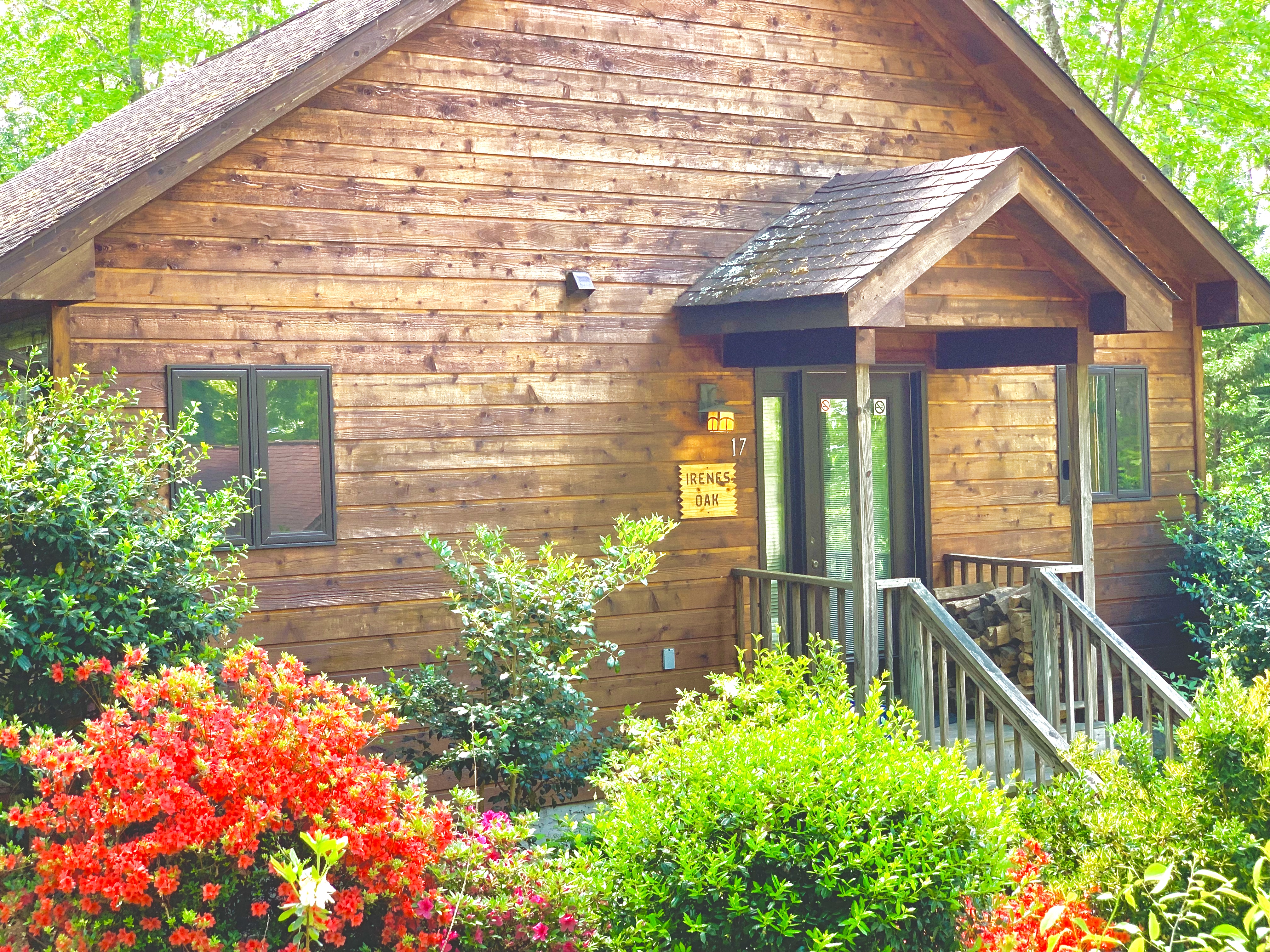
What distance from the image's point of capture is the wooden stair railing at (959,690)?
22.1ft

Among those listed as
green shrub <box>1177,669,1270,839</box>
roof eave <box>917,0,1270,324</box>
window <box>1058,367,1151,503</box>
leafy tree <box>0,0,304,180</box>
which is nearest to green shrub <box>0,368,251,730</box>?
green shrub <box>1177,669,1270,839</box>

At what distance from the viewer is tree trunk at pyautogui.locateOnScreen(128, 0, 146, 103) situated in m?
22.3

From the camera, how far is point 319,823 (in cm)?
430

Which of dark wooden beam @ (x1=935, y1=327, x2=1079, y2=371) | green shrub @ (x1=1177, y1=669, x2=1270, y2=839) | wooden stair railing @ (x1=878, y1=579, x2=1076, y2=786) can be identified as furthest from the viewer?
dark wooden beam @ (x1=935, y1=327, x2=1079, y2=371)

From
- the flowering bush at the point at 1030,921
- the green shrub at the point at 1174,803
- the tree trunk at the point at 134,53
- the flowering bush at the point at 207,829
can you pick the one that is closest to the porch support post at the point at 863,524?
the green shrub at the point at 1174,803

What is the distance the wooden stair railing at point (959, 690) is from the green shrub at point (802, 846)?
233 cm

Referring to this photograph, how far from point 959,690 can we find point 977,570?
7.71 ft

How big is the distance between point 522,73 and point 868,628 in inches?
159

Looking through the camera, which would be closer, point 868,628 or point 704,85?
point 868,628

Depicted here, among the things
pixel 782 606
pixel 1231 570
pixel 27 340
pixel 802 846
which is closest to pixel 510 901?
pixel 802 846

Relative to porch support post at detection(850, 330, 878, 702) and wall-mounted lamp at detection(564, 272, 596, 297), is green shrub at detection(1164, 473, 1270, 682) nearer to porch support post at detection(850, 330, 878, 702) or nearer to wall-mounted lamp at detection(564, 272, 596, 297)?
porch support post at detection(850, 330, 878, 702)

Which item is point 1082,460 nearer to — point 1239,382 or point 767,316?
point 767,316

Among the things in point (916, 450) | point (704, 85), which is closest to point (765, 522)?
point (916, 450)

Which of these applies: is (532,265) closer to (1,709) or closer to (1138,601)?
(1,709)
